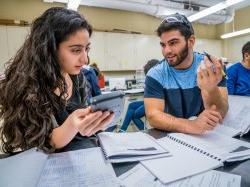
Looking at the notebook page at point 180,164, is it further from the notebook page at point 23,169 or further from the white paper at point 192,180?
the notebook page at point 23,169

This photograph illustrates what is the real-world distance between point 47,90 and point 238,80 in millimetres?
1861

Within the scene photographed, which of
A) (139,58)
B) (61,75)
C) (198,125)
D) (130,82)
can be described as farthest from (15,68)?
(139,58)

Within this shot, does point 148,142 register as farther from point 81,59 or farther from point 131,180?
point 81,59

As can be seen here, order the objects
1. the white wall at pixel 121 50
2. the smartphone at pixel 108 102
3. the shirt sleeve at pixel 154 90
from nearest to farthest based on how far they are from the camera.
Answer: the smartphone at pixel 108 102 < the shirt sleeve at pixel 154 90 < the white wall at pixel 121 50

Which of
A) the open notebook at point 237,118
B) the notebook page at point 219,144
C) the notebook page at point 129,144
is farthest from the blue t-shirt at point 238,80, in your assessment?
the notebook page at point 129,144

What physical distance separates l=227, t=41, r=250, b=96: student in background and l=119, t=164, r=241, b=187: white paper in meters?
1.70

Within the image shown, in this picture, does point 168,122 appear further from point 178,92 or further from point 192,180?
point 192,180

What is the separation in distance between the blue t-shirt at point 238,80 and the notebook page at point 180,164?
160 cm

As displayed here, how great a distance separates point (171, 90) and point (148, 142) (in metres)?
0.57

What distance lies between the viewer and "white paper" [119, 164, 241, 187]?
0.57 m

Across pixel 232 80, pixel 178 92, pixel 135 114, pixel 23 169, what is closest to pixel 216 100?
pixel 178 92

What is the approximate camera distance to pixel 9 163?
708 millimetres

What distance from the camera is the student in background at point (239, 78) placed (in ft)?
7.11

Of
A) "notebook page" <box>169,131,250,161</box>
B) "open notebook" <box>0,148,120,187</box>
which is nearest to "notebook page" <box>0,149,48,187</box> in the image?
"open notebook" <box>0,148,120,187</box>
